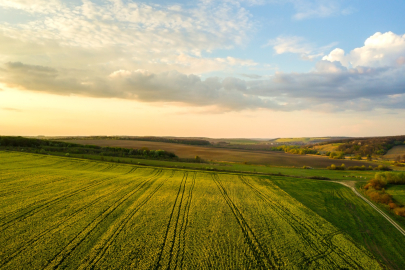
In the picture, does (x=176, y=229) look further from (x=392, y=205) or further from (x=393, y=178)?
(x=393, y=178)

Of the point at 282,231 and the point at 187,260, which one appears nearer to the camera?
the point at 187,260

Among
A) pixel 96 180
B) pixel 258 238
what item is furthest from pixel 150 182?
pixel 258 238

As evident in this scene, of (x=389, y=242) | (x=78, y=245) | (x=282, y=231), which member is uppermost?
(x=78, y=245)

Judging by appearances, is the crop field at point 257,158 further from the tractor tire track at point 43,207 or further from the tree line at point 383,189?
the tractor tire track at point 43,207

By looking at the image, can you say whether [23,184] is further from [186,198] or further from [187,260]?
[187,260]

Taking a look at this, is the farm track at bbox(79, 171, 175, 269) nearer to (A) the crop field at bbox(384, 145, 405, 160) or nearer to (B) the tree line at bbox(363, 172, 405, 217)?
(B) the tree line at bbox(363, 172, 405, 217)

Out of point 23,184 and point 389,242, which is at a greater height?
point 23,184

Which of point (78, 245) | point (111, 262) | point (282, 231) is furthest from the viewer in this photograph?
point (282, 231)
